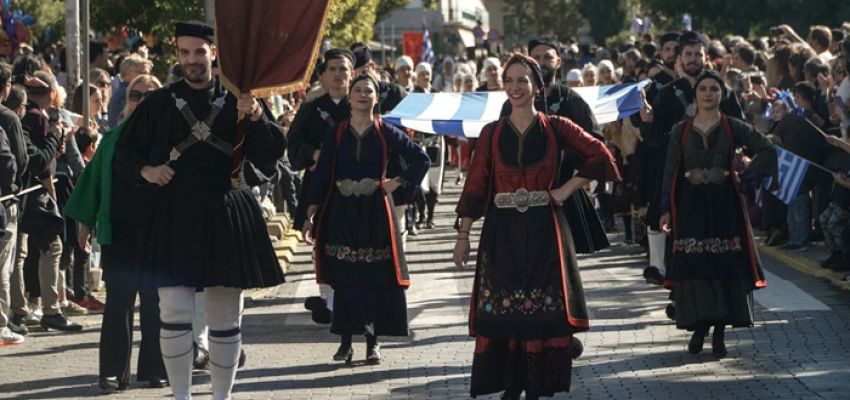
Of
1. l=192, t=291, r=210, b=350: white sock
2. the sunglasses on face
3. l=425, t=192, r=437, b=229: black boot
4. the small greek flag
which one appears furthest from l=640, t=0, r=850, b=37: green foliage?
the sunglasses on face

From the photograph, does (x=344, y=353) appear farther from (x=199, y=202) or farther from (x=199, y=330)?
(x=199, y=202)

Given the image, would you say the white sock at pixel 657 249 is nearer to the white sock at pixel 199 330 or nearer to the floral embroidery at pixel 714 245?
the floral embroidery at pixel 714 245

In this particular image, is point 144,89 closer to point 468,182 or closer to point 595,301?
point 468,182

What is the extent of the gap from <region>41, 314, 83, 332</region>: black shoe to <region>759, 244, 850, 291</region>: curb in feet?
20.2

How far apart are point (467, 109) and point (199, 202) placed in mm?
9104

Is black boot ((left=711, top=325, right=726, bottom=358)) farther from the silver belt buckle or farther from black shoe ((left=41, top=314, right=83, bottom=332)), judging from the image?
black shoe ((left=41, top=314, right=83, bottom=332))

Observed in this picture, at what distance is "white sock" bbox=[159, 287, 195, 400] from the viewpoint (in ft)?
29.8

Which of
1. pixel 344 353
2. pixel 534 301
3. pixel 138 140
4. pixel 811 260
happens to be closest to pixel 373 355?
pixel 344 353

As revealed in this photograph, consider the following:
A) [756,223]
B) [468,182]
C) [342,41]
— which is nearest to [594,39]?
[342,41]

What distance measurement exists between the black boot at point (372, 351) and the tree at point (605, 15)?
62.1m

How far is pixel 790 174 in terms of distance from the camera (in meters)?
16.7

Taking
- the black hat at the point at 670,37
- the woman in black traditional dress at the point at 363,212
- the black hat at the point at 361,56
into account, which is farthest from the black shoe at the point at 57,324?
the black hat at the point at 670,37

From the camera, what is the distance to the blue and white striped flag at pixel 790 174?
16.5 m

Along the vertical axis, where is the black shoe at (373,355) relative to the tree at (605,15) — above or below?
below
